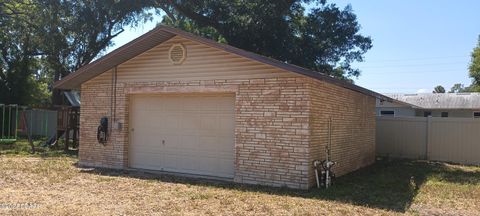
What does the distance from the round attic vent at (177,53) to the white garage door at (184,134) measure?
95 cm

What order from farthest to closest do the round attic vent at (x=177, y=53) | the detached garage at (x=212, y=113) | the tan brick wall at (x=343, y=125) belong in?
the round attic vent at (x=177, y=53) → the tan brick wall at (x=343, y=125) → the detached garage at (x=212, y=113)

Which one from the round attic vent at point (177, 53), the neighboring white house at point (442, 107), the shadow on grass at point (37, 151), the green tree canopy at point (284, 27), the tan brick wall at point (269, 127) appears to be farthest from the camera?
the neighboring white house at point (442, 107)

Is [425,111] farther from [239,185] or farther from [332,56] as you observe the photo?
[239,185]

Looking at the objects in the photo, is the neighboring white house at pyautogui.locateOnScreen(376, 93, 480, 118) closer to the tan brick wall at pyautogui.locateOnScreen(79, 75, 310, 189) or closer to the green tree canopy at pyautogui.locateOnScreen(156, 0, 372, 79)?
the green tree canopy at pyautogui.locateOnScreen(156, 0, 372, 79)

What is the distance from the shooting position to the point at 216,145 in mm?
11633

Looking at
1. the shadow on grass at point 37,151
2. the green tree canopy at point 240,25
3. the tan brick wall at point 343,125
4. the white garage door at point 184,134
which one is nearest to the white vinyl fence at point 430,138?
the tan brick wall at point 343,125

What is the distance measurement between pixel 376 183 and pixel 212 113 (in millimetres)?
4266

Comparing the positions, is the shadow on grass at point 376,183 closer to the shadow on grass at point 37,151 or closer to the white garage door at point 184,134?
the white garage door at point 184,134

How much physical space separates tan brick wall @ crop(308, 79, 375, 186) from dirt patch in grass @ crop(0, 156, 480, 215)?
69 cm

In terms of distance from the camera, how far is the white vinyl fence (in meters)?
16.3

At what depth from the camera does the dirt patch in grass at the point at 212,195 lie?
7.86 m

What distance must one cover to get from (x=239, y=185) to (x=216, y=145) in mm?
1542

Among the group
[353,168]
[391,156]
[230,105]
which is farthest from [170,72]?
[391,156]

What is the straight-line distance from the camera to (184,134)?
1215 cm
